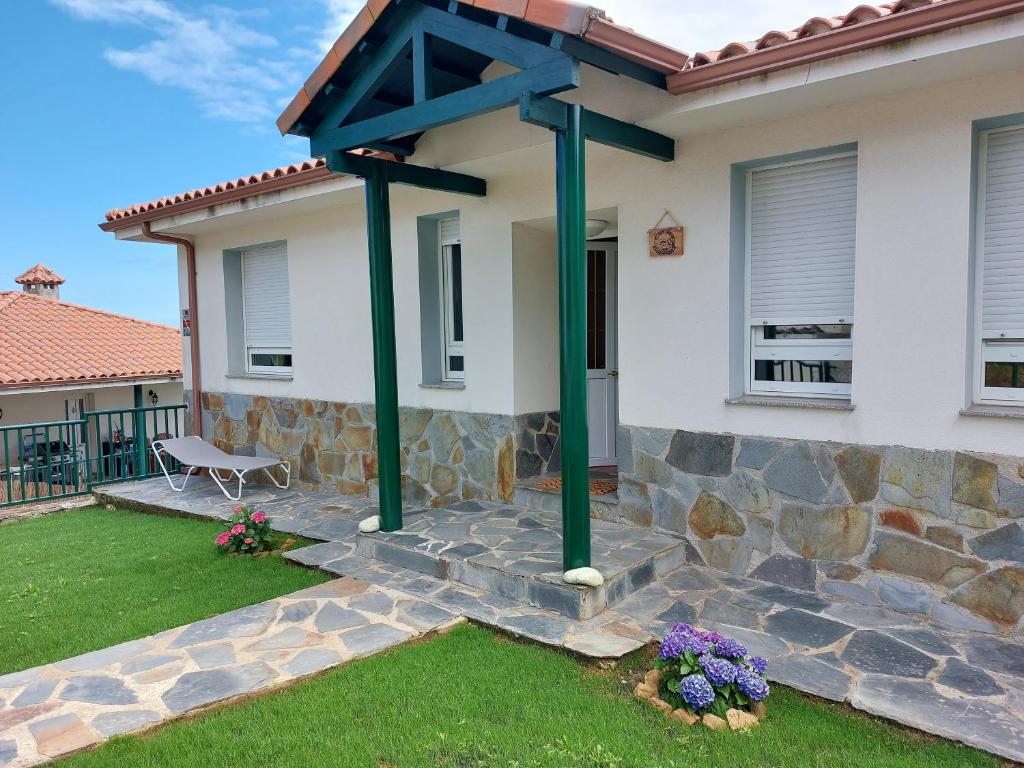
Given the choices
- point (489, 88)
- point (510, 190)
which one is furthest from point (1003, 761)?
point (510, 190)

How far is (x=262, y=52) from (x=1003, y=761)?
2025 centimetres

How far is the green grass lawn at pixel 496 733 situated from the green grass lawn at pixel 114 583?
151 centimetres

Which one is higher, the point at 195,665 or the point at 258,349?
the point at 258,349

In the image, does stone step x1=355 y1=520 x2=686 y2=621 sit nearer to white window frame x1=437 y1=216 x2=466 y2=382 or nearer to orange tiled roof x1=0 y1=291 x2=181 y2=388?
white window frame x1=437 y1=216 x2=466 y2=382

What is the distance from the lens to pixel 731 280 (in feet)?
16.9

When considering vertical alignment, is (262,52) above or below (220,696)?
above

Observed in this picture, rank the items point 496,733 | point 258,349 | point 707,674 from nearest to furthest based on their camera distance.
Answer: point 496,733
point 707,674
point 258,349

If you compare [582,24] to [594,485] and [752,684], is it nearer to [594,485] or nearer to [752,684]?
[752,684]

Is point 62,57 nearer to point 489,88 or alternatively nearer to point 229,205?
point 229,205

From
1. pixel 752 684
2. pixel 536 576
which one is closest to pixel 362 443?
pixel 536 576

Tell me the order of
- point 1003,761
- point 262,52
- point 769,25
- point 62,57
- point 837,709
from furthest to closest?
1. point 62,57
2. point 262,52
3. point 769,25
4. point 837,709
5. point 1003,761

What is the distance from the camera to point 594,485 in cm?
652

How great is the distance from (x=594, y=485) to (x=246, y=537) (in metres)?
3.08

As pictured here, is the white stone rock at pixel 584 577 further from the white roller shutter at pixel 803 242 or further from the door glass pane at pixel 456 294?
the door glass pane at pixel 456 294
